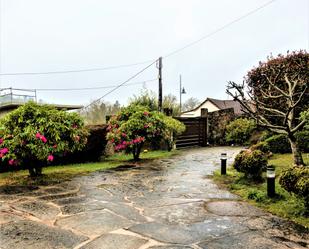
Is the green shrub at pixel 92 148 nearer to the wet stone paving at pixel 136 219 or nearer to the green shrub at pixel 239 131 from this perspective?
the wet stone paving at pixel 136 219

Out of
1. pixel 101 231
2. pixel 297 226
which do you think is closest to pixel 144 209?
pixel 101 231

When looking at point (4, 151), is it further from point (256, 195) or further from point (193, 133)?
point (193, 133)

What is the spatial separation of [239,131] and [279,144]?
18.5 feet

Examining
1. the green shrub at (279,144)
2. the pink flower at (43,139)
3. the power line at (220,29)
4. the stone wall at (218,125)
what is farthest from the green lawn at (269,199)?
the stone wall at (218,125)

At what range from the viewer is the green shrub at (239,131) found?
16120mm

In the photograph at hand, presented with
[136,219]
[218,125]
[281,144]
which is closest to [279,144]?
[281,144]

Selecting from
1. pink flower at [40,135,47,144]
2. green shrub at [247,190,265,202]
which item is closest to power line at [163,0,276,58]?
green shrub at [247,190,265,202]

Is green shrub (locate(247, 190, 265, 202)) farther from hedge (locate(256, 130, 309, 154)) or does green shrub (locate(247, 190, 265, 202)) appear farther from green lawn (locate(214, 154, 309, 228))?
hedge (locate(256, 130, 309, 154))

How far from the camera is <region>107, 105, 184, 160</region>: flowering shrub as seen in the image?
10469 mm

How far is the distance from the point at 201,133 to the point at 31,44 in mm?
12006

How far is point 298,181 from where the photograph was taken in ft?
14.1

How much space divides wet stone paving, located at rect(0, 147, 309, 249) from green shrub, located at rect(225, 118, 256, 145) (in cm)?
994

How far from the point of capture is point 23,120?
7.62 m

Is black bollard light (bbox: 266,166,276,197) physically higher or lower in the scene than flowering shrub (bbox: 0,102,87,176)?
lower
